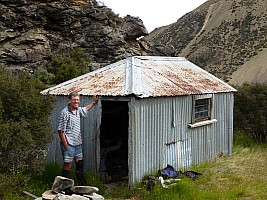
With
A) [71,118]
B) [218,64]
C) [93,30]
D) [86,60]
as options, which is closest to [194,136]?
[71,118]

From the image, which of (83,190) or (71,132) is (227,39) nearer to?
(71,132)

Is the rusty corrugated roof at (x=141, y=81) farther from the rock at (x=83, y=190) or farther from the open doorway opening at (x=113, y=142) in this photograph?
the rock at (x=83, y=190)

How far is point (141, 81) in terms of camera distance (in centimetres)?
931

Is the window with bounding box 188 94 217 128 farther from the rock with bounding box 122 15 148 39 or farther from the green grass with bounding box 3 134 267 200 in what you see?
the rock with bounding box 122 15 148 39

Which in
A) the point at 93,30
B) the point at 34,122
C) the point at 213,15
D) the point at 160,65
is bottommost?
the point at 34,122

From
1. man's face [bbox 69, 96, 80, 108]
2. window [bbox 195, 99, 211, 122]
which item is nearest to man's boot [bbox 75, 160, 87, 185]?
man's face [bbox 69, 96, 80, 108]

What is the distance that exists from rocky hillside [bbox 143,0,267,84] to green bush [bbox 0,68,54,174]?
144 feet

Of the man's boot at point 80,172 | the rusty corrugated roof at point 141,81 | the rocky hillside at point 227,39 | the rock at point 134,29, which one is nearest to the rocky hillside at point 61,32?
the rock at point 134,29

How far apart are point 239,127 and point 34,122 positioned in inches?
468

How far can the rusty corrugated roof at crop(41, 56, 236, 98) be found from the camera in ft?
29.6

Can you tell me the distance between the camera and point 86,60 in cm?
1794

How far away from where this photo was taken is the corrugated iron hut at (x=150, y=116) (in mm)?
8750

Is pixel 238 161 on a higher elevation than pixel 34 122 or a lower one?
lower

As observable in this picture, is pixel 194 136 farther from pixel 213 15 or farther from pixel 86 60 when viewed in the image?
pixel 213 15
